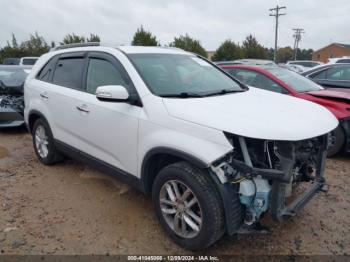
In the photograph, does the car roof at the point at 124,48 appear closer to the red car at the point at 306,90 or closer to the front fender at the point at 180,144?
the front fender at the point at 180,144

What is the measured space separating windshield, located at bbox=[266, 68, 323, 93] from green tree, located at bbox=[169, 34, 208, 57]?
34639mm

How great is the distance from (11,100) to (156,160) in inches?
204

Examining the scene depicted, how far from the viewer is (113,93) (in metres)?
3.08

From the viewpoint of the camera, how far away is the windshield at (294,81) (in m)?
5.87

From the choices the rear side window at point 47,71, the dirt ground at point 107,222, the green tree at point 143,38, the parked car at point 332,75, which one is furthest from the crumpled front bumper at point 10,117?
the green tree at point 143,38

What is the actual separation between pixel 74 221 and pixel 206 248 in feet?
4.79

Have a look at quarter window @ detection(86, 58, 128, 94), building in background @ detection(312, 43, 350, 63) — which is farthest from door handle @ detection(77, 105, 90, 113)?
building in background @ detection(312, 43, 350, 63)

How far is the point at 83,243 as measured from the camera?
310 centimetres

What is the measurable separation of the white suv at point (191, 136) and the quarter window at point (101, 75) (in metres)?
0.01

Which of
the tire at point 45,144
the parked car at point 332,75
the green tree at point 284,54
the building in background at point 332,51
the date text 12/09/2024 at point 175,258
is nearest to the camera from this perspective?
the date text 12/09/2024 at point 175,258

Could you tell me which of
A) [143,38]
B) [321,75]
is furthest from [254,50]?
[321,75]

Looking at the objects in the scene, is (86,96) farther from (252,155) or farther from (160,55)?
(252,155)

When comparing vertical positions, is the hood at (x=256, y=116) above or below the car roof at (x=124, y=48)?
below

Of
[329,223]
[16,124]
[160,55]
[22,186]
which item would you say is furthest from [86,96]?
[16,124]
